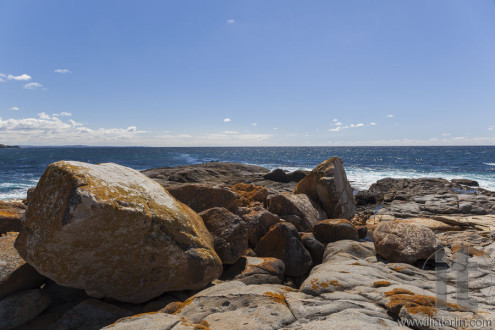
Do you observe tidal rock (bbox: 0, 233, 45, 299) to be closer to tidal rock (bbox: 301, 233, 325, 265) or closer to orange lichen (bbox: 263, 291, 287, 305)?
orange lichen (bbox: 263, 291, 287, 305)

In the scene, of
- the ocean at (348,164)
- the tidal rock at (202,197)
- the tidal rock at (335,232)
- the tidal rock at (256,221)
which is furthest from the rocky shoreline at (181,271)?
the ocean at (348,164)

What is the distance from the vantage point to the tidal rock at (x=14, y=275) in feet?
17.4

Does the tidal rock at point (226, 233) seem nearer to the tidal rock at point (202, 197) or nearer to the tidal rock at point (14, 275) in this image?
the tidal rock at point (202, 197)

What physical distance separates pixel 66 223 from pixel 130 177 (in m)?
1.78

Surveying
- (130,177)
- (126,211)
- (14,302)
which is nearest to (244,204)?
(130,177)

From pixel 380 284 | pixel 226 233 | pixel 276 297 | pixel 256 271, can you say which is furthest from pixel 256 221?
pixel 276 297

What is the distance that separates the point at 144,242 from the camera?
5.30 m

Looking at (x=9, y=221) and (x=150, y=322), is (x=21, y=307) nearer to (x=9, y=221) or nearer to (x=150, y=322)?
(x=150, y=322)

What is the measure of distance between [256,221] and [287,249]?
1.58 metres

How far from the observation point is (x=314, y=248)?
8.30 metres

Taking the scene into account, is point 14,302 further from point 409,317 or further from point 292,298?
point 409,317

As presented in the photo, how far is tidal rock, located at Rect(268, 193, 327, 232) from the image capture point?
406 inches

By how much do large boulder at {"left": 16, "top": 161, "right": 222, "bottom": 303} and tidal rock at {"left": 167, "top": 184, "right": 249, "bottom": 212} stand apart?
322 centimetres

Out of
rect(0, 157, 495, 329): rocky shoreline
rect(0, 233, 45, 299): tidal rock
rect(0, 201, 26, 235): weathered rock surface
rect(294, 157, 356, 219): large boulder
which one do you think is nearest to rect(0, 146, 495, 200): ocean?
rect(294, 157, 356, 219): large boulder
